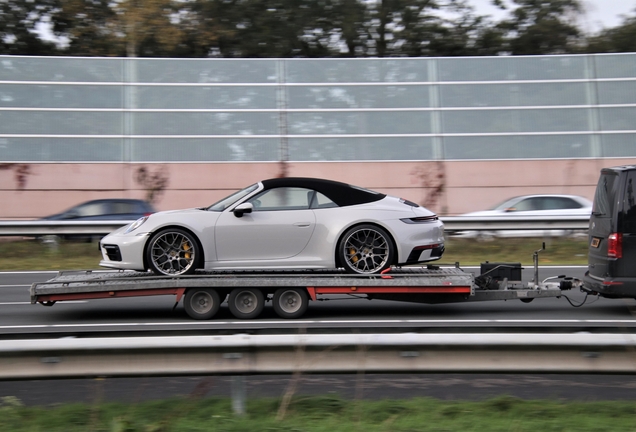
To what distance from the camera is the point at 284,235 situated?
941cm

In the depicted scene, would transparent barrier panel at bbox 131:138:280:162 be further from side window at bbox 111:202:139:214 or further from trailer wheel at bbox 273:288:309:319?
trailer wheel at bbox 273:288:309:319

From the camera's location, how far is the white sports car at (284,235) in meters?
9.41

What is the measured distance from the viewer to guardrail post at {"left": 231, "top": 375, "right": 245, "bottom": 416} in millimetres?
4898

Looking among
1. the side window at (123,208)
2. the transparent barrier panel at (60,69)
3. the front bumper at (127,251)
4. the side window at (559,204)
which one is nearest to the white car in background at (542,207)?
the side window at (559,204)

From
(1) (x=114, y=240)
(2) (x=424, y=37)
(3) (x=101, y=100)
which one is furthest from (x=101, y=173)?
(2) (x=424, y=37)

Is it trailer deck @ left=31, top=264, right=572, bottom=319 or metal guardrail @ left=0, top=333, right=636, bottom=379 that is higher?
trailer deck @ left=31, top=264, right=572, bottom=319

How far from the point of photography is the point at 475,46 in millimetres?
36844

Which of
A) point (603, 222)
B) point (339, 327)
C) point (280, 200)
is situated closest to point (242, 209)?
point (280, 200)

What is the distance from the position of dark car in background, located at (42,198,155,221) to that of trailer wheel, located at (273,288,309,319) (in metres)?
11.5

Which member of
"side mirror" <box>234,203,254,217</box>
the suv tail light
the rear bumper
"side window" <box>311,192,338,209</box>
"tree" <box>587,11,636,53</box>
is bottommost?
the rear bumper

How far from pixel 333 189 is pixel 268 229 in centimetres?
100

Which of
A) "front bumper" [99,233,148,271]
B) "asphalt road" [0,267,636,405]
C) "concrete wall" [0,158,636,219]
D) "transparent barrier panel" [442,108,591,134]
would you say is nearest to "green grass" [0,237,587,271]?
"asphalt road" [0,267,636,405]

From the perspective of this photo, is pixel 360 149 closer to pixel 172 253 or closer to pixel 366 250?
pixel 366 250

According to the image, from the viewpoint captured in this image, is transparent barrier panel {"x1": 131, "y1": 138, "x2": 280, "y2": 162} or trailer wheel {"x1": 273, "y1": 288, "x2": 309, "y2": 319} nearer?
trailer wheel {"x1": 273, "y1": 288, "x2": 309, "y2": 319}
